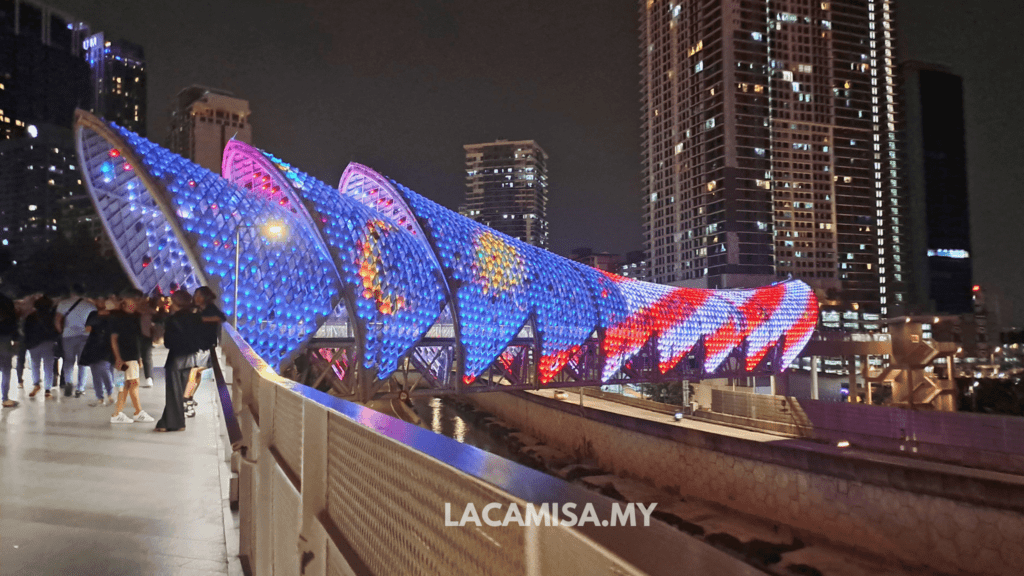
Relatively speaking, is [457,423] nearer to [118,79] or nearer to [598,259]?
[598,259]

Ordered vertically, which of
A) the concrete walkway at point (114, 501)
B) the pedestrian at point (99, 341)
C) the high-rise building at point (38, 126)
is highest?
the high-rise building at point (38, 126)

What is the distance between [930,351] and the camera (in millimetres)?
33469

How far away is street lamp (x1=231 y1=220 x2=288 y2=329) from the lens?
21611mm

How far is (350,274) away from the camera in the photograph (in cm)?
2694

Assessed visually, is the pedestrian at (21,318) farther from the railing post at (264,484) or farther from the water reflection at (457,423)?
the water reflection at (457,423)

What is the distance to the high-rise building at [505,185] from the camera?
191m

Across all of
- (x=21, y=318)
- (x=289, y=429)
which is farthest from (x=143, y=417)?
(x=289, y=429)

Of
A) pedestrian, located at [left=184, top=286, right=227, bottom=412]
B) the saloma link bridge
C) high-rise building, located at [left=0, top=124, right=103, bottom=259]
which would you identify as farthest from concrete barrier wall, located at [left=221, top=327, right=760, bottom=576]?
high-rise building, located at [left=0, top=124, right=103, bottom=259]

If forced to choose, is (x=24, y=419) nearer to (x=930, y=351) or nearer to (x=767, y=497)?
(x=767, y=497)

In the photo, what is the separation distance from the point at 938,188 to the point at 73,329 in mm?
165120

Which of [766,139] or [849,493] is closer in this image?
[849,493]

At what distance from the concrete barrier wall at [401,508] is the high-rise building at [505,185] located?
18687cm

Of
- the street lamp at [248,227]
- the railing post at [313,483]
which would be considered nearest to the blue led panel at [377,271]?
the street lamp at [248,227]

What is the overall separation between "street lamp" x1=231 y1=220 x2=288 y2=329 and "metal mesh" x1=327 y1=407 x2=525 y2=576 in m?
19.6
